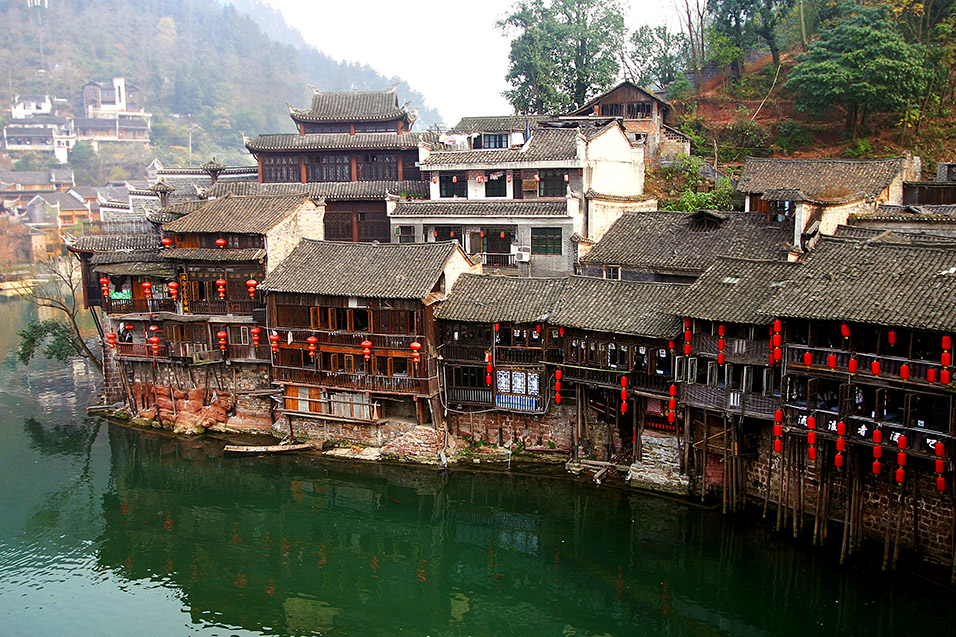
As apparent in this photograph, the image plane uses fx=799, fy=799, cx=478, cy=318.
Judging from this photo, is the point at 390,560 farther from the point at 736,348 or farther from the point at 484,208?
the point at 484,208

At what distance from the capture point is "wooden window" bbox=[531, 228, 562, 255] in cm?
3903

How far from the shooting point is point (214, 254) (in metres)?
36.3

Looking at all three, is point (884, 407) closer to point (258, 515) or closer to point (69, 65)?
point (258, 515)

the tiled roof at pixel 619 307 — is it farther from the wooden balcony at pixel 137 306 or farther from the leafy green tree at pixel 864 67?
the leafy green tree at pixel 864 67

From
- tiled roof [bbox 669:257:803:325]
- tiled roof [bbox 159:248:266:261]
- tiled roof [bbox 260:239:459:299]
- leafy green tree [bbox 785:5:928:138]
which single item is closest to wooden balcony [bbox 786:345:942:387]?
tiled roof [bbox 669:257:803:325]

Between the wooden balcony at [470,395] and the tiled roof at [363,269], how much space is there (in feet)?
14.2

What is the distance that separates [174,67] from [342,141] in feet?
399

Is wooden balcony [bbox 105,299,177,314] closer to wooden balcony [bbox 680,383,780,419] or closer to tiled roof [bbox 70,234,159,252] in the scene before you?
tiled roof [bbox 70,234,159,252]

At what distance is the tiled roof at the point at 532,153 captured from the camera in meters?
40.1

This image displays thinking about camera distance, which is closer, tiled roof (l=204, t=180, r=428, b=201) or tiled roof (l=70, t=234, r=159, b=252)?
tiled roof (l=70, t=234, r=159, b=252)

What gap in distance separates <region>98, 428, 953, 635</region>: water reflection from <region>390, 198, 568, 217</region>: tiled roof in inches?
538

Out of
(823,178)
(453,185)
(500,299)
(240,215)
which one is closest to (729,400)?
(500,299)

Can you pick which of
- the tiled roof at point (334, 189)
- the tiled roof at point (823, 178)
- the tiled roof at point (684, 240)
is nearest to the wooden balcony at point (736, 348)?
the tiled roof at point (684, 240)

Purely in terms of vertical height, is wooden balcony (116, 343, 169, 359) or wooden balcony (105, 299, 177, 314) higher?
wooden balcony (105, 299, 177, 314)
